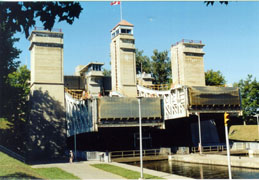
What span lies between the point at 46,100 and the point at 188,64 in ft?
94.4

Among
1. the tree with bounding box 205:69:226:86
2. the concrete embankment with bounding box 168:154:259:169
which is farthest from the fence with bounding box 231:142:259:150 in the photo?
the tree with bounding box 205:69:226:86

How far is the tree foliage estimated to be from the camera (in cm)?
1183

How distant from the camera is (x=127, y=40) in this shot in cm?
5853

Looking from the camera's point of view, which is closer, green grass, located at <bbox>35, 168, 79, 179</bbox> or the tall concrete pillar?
green grass, located at <bbox>35, 168, 79, 179</bbox>

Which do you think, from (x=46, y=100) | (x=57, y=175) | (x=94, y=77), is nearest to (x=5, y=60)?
(x=46, y=100)

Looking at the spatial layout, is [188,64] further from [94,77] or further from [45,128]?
[45,128]

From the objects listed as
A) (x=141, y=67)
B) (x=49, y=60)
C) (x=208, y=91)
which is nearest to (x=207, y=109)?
(x=208, y=91)

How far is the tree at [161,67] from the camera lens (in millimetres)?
94438

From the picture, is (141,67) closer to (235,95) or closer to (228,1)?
(235,95)

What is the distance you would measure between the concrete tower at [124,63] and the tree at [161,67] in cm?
3595

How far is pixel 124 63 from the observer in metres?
56.8

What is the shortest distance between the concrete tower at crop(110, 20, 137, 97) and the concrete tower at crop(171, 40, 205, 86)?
30.2 ft

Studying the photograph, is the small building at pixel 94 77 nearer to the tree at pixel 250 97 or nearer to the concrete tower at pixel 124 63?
the concrete tower at pixel 124 63

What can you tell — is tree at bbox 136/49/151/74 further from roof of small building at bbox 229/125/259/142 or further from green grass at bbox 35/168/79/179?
green grass at bbox 35/168/79/179
